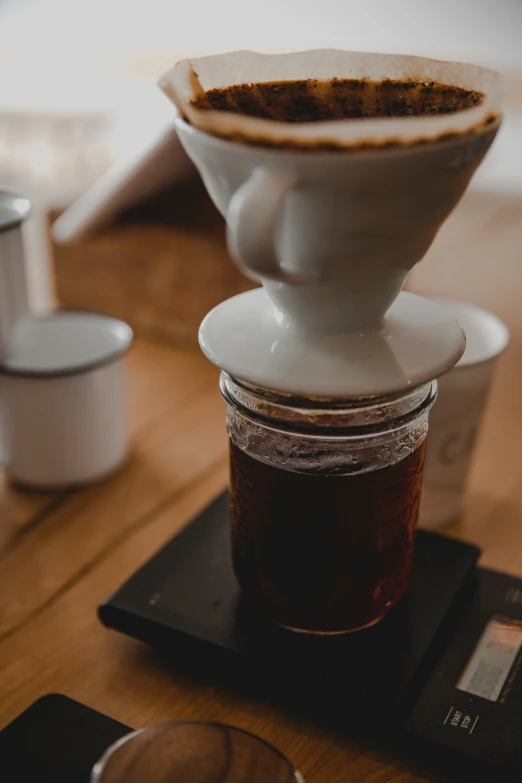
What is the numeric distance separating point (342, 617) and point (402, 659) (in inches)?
1.9

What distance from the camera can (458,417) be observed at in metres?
0.69

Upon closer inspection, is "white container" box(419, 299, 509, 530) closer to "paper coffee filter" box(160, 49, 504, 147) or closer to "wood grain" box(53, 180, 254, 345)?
"paper coffee filter" box(160, 49, 504, 147)

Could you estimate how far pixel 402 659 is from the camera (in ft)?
1.84

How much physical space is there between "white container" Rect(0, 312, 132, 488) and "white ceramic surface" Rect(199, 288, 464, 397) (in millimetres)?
264

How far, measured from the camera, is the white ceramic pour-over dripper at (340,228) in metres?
0.39

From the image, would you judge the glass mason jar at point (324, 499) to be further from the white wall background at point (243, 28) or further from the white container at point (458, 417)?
the white wall background at point (243, 28)

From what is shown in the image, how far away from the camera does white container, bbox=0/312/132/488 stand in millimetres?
757

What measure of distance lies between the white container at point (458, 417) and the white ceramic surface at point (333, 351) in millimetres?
140

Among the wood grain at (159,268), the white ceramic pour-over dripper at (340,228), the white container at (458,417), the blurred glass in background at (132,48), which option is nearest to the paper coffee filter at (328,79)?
the white ceramic pour-over dripper at (340,228)

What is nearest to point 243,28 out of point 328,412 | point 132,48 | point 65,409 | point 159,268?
point 132,48

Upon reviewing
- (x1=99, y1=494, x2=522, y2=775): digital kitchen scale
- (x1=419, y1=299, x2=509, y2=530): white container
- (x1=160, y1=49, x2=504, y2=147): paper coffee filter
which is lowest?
(x1=99, y1=494, x2=522, y2=775): digital kitchen scale

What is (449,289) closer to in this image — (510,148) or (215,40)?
(510,148)

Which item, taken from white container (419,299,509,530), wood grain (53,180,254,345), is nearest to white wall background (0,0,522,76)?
wood grain (53,180,254,345)

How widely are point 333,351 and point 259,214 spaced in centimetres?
12
